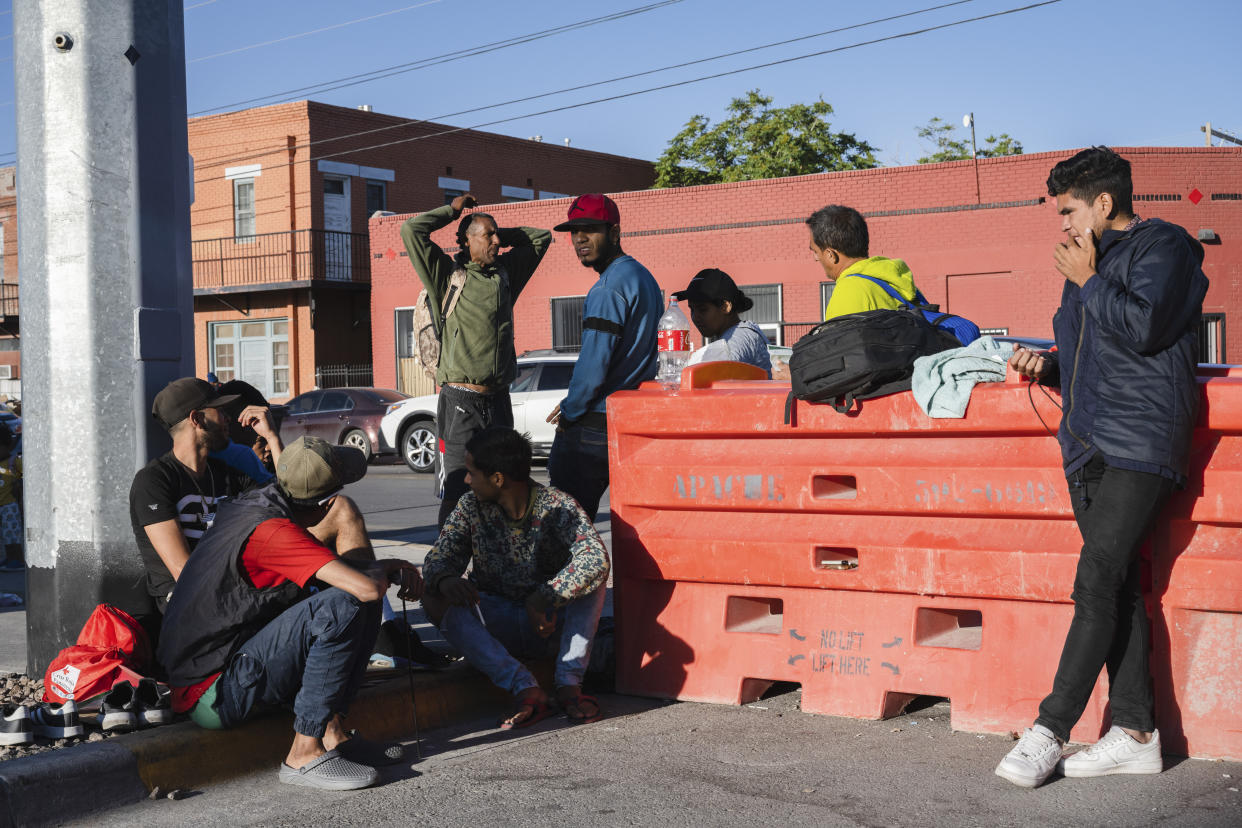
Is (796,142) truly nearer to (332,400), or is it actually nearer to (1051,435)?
(332,400)

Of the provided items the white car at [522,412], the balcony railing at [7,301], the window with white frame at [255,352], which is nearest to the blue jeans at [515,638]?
the white car at [522,412]

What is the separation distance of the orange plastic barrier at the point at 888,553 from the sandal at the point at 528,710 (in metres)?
0.57

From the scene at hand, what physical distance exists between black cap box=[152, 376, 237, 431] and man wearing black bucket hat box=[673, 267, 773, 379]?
2.27 m

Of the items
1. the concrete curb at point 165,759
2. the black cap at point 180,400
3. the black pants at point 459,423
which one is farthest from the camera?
the black pants at point 459,423

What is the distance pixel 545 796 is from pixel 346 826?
0.64 meters

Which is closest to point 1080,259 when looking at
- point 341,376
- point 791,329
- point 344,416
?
point 344,416

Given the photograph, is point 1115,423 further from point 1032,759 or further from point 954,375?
point 1032,759

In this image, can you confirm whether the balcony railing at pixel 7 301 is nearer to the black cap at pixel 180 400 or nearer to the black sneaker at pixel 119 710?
the black cap at pixel 180 400

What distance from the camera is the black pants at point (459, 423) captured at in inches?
243

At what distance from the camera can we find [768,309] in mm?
25281

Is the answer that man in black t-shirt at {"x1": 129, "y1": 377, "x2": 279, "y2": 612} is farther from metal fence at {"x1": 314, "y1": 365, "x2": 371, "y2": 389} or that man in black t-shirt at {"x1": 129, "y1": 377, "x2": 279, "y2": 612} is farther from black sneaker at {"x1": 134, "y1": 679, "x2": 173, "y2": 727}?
metal fence at {"x1": 314, "y1": 365, "x2": 371, "y2": 389}

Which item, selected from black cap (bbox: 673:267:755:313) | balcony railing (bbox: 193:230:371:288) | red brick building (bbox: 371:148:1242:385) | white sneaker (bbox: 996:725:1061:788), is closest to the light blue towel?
white sneaker (bbox: 996:725:1061:788)

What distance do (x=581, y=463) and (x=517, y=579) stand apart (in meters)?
0.69

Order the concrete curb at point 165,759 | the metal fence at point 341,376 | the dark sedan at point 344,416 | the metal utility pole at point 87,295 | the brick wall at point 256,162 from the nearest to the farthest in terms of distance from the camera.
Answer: the concrete curb at point 165,759
the metal utility pole at point 87,295
the dark sedan at point 344,416
the brick wall at point 256,162
the metal fence at point 341,376
